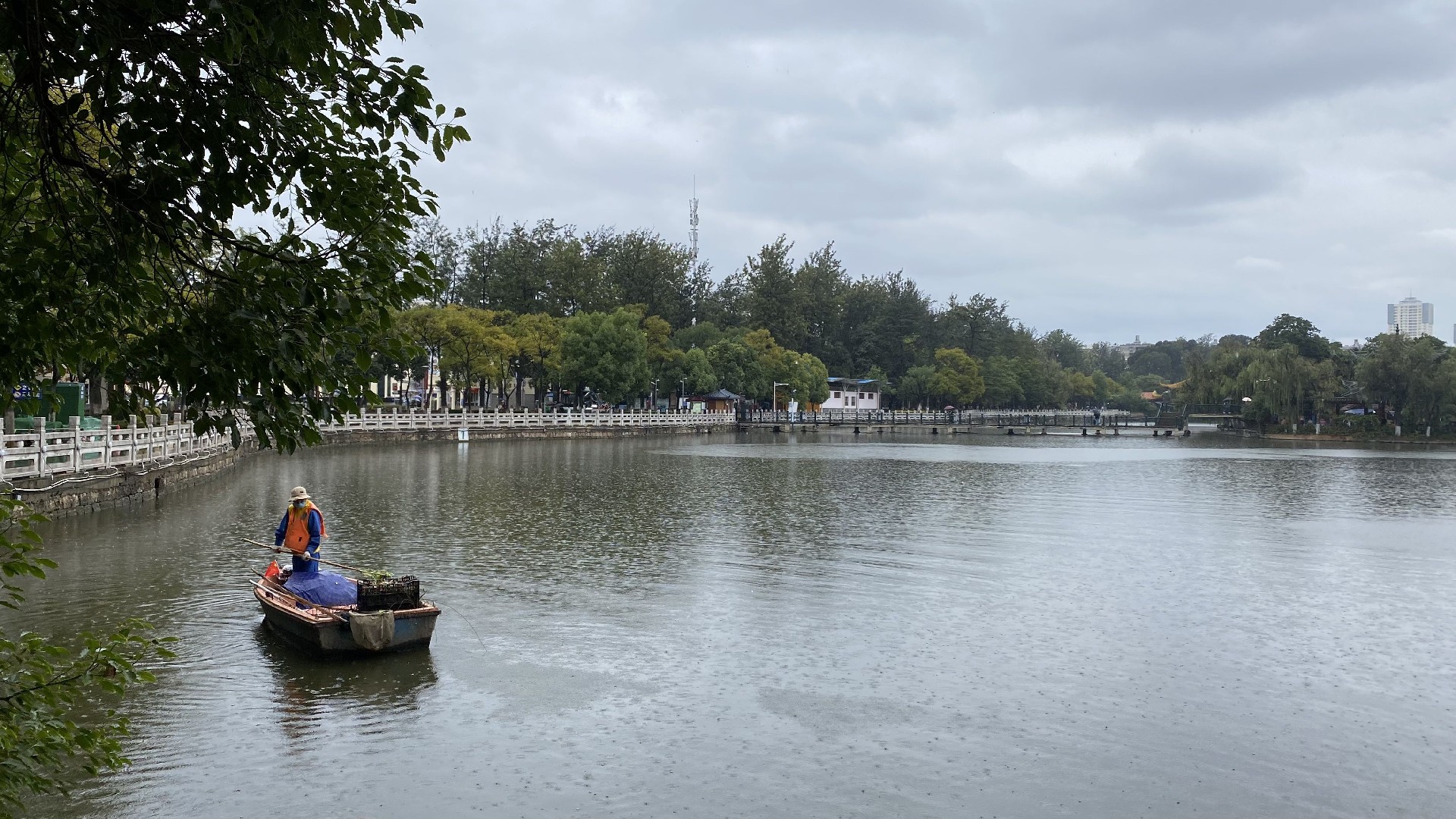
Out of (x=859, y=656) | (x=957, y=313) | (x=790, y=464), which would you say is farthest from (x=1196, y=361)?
(x=859, y=656)

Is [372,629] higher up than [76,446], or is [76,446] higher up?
[76,446]

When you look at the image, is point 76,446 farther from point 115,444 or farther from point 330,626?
point 330,626

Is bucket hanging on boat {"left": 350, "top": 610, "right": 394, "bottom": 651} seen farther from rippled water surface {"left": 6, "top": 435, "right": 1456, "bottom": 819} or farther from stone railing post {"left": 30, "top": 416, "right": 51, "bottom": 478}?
stone railing post {"left": 30, "top": 416, "right": 51, "bottom": 478}

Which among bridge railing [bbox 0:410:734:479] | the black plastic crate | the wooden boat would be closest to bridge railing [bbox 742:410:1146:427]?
bridge railing [bbox 0:410:734:479]

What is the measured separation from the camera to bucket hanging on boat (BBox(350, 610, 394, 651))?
38.7 ft

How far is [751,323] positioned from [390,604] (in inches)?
4011

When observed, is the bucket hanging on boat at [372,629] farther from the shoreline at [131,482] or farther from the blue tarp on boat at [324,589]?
the shoreline at [131,482]

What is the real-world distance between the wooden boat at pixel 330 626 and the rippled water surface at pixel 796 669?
0.75 feet

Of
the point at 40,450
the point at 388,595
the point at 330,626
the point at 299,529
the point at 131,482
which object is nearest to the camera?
the point at 330,626

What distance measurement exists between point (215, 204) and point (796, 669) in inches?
368

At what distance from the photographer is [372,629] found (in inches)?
466

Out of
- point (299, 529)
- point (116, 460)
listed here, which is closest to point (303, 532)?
point (299, 529)

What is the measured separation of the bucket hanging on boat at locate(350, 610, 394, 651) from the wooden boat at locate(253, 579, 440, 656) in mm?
51

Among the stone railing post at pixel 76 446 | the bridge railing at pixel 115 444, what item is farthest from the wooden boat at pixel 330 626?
the stone railing post at pixel 76 446
